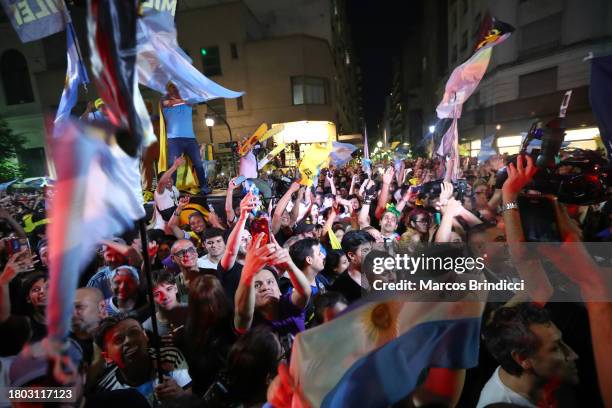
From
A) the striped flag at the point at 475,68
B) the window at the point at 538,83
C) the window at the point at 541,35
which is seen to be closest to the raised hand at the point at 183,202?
the striped flag at the point at 475,68

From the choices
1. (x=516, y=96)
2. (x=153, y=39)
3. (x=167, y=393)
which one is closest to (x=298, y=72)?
(x=516, y=96)

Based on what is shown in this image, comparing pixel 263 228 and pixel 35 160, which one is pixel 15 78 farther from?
pixel 263 228

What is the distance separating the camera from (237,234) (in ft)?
10.2

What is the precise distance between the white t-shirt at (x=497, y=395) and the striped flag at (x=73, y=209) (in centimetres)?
236

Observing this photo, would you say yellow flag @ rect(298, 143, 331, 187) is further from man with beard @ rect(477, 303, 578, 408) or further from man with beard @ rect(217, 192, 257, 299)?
man with beard @ rect(477, 303, 578, 408)

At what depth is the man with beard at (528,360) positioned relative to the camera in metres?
1.88

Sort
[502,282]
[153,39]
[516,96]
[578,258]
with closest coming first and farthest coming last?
[578,258] < [502,282] < [153,39] < [516,96]

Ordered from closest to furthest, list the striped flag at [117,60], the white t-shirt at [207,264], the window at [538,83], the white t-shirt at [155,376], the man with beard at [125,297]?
the striped flag at [117,60] < the white t-shirt at [155,376] < the man with beard at [125,297] < the white t-shirt at [207,264] < the window at [538,83]

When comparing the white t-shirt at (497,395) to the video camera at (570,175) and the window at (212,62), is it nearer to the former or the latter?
the video camera at (570,175)

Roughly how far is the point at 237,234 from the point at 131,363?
1.32m

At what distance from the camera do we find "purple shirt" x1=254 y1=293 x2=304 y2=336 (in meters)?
2.79

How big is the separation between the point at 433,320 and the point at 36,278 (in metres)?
3.70

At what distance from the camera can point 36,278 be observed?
3.20m

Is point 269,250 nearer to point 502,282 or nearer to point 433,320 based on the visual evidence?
point 433,320
